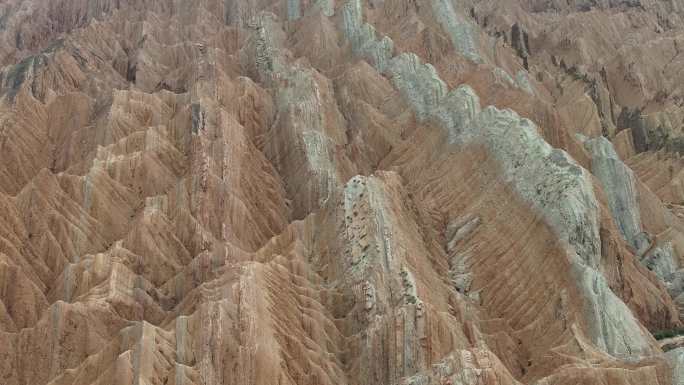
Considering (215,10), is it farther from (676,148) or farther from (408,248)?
(408,248)

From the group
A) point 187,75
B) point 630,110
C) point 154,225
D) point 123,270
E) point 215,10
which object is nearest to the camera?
point 123,270

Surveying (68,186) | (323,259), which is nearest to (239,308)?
(323,259)

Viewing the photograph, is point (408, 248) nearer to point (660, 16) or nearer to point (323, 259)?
point (323, 259)

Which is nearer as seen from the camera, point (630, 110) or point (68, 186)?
point (68, 186)

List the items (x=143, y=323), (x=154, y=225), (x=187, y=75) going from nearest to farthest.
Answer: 1. (x=143, y=323)
2. (x=154, y=225)
3. (x=187, y=75)

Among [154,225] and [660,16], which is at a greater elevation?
[660,16]

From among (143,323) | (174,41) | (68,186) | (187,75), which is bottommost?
(143,323)

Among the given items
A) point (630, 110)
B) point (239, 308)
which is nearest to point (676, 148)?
point (630, 110)
